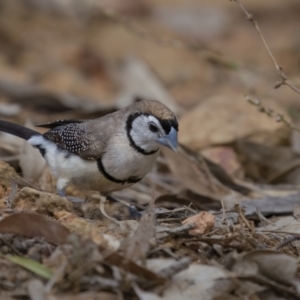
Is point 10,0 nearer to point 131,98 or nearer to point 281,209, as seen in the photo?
point 131,98

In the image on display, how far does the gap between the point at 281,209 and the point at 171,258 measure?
1949 millimetres

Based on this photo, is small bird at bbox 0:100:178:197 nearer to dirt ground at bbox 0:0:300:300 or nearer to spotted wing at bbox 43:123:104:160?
spotted wing at bbox 43:123:104:160

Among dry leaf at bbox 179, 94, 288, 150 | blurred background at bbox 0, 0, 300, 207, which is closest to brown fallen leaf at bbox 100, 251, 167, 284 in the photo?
blurred background at bbox 0, 0, 300, 207

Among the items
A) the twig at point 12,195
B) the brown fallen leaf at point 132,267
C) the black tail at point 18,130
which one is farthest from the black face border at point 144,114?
the brown fallen leaf at point 132,267

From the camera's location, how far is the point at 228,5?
14000 millimetres

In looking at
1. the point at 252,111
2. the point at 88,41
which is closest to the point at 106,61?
the point at 88,41

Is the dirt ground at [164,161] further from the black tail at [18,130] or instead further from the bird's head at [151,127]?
the bird's head at [151,127]

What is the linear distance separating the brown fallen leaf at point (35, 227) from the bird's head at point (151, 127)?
1211mm

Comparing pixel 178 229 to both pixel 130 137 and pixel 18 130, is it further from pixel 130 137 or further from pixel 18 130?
pixel 18 130

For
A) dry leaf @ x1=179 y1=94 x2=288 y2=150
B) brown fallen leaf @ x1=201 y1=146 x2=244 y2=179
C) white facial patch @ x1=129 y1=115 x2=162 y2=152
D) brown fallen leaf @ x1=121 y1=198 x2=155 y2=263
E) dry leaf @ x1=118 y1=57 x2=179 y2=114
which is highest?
dry leaf @ x1=118 y1=57 x2=179 y2=114

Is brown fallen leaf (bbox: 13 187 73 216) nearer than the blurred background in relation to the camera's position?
Yes

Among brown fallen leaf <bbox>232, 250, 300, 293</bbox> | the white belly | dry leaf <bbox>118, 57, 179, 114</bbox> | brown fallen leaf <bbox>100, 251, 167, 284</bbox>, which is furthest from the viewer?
dry leaf <bbox>118, 57, 179, 114</bbox>

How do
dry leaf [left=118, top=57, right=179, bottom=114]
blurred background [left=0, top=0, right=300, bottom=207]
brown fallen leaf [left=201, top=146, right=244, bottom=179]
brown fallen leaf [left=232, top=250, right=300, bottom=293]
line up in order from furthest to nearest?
dry leaf [left=118, top=57, right=179, bottom=114] → blurred background [left=0, top=0, right=300, bottom=207] → brown fallen leaf [left=201, top=146, right=244, bottom=179] → brown fallen leaf [left=232, top=250, right=300, bottom=293]

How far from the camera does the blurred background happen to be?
7.27 meters
